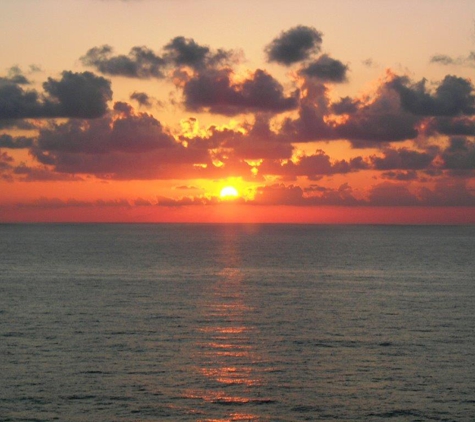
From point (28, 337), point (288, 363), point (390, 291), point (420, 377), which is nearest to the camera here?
point (420, 377)

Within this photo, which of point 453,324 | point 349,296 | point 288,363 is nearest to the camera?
point 288,363

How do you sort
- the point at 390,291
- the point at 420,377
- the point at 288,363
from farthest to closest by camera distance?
the point at 390,291 < the point at 288,363 < the point at 420,377

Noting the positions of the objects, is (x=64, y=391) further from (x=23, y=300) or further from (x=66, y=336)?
(x=23, y=300)

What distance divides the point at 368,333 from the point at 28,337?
3045 centimetres

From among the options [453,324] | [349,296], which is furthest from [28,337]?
[349,296]

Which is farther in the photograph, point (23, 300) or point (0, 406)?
point (23, 300)

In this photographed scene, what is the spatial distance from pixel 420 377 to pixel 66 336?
101ft

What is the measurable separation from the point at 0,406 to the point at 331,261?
424 ft

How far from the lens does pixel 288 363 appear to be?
53.3m

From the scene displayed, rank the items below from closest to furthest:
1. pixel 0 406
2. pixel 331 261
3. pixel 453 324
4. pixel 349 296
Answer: pixel 0 406 < pixel 453 324 < pixel 349 296 < pixel 331 261

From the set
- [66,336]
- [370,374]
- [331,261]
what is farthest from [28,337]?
[331,261]

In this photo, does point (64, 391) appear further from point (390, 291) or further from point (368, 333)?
point (390, 291)

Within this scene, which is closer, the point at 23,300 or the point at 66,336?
the point at 66,336

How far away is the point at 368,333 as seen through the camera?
218ft
